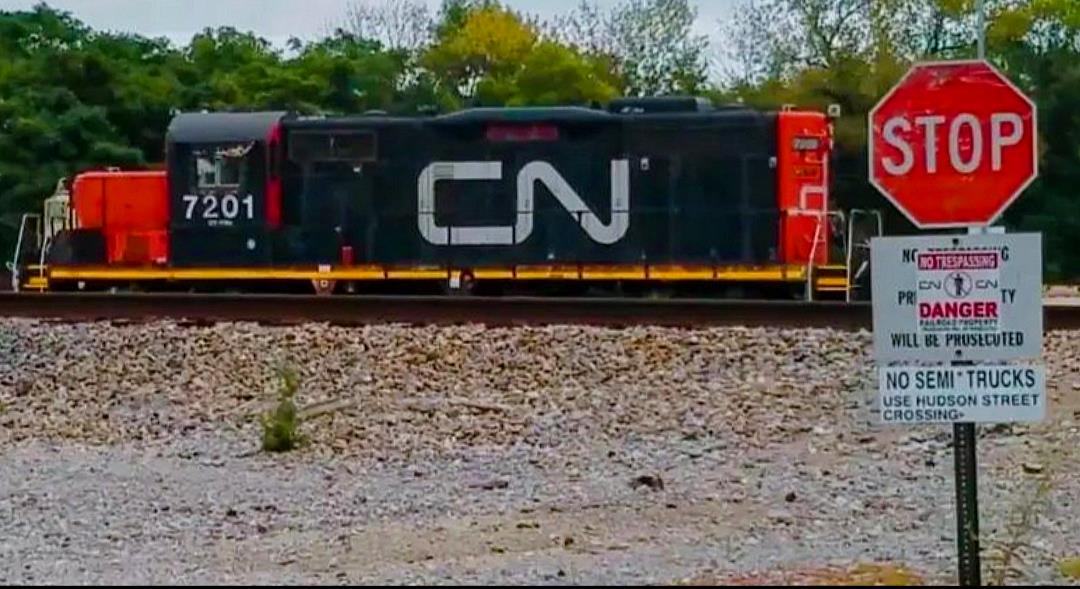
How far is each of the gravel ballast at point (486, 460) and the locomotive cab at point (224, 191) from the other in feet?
18.8

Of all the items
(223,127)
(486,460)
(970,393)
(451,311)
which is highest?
(223,127)

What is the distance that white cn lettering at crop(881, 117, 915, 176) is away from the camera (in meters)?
8.90

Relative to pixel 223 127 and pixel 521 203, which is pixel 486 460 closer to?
pixel 521 203

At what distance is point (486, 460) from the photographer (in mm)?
14148

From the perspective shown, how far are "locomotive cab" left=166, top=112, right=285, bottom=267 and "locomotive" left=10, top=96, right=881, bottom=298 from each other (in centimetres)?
2

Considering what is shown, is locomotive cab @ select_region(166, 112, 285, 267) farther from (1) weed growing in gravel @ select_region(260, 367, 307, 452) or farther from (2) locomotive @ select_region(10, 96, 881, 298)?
(1) weed growing in gravel @ select_region(260, 367, 307, 452)

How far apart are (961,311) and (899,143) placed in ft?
3.92

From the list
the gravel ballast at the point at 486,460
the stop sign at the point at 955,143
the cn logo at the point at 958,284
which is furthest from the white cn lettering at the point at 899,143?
the gravel ballast at the point at 486,460

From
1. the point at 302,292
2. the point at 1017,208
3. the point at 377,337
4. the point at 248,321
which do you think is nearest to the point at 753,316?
the point at 377,337

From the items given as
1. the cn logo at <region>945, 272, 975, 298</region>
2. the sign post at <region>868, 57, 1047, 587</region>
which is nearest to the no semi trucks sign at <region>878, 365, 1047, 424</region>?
the sign post at <region>868, 57, 1047, 587</region>

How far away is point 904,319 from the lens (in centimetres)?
821

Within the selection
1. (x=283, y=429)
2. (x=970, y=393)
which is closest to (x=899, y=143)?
(x=970, y=393)

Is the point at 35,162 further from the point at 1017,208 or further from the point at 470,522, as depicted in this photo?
the point at 470,522

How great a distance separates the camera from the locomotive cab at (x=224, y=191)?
25844 millimetres
